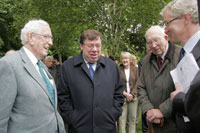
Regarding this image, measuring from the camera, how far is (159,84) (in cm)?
294

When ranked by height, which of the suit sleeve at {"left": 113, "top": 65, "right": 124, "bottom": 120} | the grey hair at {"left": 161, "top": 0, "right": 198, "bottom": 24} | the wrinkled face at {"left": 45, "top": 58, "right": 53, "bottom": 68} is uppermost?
the grey hair at {"left": 161, "top": 0, "right": 198, "bottom": 24}

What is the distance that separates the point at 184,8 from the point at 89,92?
1763mm

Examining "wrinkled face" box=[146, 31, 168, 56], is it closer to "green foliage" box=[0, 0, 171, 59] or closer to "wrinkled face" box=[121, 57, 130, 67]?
"wrinkled face" box=[121, 57, 130, 67]

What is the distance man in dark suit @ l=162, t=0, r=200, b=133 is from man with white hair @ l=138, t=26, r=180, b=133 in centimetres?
64

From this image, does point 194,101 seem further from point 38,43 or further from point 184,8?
point 38,43

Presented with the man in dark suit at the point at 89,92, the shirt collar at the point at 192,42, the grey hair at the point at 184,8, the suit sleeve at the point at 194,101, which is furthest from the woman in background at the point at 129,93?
the suit sleeve at the point at 194,101

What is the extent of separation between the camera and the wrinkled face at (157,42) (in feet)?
9.97

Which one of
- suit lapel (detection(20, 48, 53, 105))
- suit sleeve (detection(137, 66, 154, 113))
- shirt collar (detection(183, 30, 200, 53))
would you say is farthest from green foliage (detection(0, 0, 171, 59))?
shirt collar (detection(183, 30, 200, 53))

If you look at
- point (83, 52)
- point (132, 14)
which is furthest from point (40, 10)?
point (83, 52)

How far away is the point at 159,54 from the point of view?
307cm

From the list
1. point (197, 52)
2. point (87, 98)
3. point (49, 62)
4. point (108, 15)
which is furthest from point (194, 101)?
point (108, 15)

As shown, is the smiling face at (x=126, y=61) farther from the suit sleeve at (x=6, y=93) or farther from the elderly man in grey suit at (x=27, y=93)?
the suit sleeve at (x=6, y=93)

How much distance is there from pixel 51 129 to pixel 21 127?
13.5 inches

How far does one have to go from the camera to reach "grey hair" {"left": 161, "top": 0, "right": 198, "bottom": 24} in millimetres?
1972
